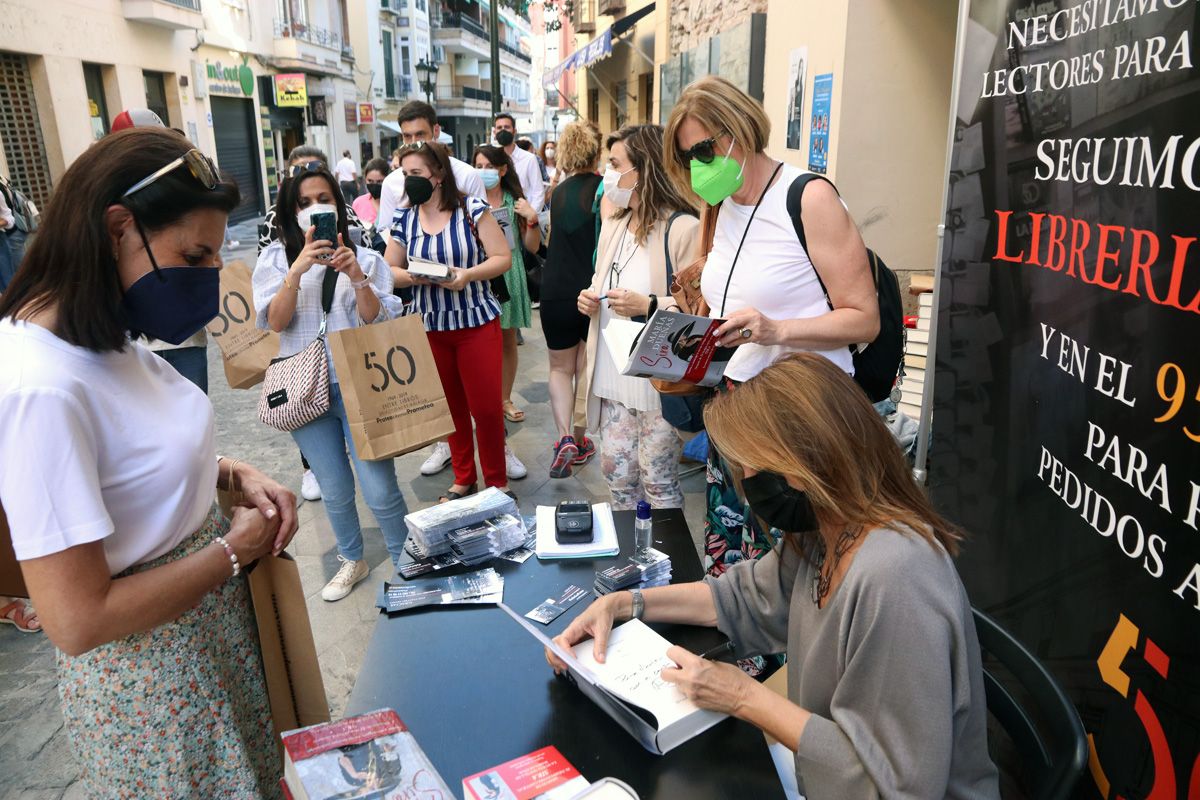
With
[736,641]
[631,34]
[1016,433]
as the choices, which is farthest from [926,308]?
[631,34]

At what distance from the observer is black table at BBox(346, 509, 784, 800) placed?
134cm

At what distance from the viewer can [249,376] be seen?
11.4 feet

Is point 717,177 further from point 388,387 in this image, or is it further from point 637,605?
point 388,387

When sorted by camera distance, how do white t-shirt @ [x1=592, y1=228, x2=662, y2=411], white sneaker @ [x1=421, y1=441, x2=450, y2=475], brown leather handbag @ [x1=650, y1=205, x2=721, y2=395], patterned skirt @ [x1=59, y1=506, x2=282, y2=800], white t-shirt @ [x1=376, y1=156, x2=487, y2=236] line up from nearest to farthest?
patterned skirt @ [x1=59, y1=506, x2=282, y2=800] < brown leather handbag @ [x1=650, y1=205, x2=721, y2=395] < white t-shirt @ [x1=592, y1=228, x2=662, y2=411] < white t-shirt @ [x1=376, y1=156, x2=487, y2=236] < white sneaker @ [x1=421, y1=441, x2=450, y2=475]

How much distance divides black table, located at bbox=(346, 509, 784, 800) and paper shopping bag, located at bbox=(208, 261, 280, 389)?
2062mm

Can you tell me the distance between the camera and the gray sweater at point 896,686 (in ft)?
3.98

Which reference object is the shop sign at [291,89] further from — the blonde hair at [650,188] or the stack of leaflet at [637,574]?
the stack of leaflet at [637,574]

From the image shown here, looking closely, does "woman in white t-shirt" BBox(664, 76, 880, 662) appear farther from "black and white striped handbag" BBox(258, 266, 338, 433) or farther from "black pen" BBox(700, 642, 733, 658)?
"black and white striped handbag" BBox(258, 266, 338, 433)

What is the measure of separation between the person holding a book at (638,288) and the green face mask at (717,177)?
0.68 metres

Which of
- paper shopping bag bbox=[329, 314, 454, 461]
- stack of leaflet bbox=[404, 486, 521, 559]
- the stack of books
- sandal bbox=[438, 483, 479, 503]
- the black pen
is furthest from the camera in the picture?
sandal bbox=[438, 483, 479, 503]

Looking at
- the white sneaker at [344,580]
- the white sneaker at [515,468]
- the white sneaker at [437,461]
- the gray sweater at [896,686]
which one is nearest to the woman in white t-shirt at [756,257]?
the gray sweater at [896,686]

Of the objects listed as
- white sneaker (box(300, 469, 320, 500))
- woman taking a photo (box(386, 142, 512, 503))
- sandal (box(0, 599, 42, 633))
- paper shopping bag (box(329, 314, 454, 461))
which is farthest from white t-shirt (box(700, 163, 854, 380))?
sandal (box(0, 599, 42, 633))

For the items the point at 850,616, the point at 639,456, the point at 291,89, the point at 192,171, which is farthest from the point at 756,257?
the point at 291,89

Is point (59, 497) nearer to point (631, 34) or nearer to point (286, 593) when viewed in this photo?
point (286, 593)
